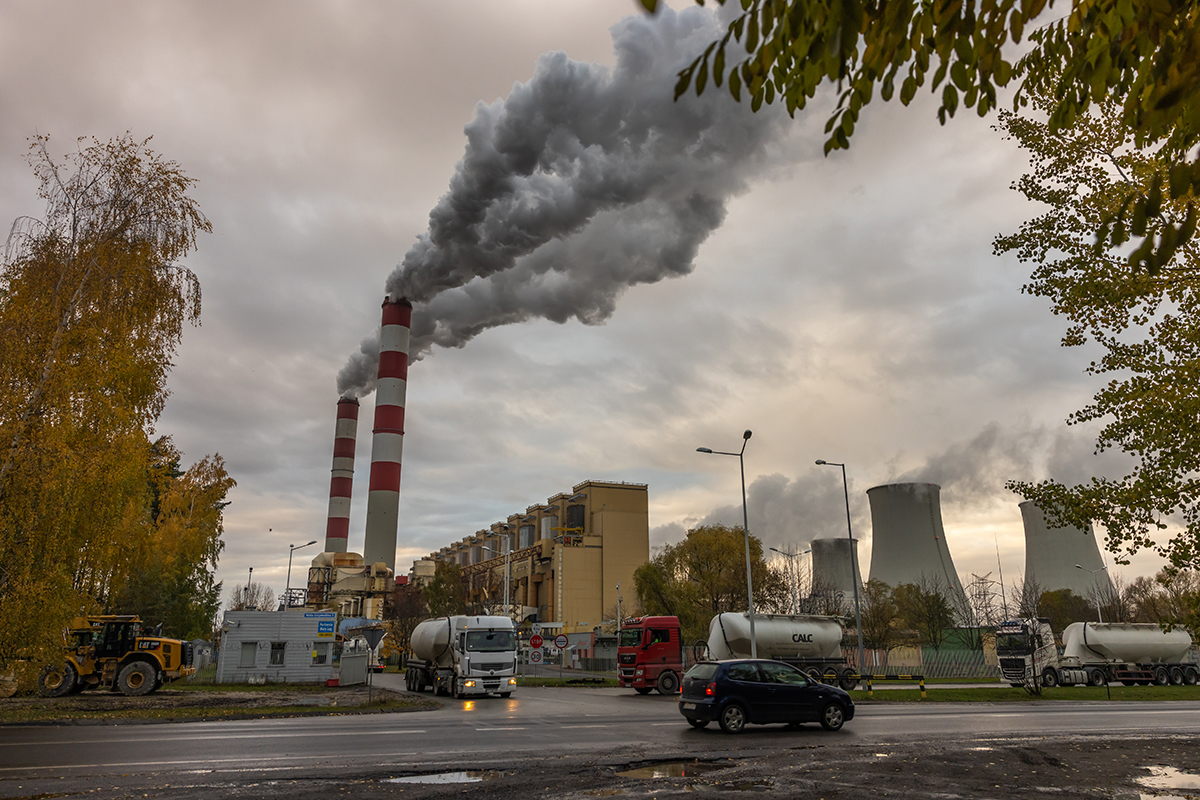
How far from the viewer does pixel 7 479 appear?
1506 cm

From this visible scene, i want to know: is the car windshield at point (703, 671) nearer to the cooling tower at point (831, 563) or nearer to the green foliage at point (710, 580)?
the green foliage at point (710, 580)

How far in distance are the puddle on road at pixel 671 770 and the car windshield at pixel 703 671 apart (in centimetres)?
481

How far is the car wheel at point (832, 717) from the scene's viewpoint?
16.1 m

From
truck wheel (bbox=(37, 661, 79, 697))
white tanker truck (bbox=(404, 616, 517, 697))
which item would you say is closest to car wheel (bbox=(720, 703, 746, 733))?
white tanker truck (bbox=(404, 616, 517, 697))

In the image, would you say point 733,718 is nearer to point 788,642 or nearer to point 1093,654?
point 788,642

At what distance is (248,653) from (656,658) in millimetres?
22010

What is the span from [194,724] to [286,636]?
2211cm

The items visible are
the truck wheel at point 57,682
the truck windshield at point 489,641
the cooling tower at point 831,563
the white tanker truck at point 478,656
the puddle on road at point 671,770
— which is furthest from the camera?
the cooling tower at point 831,563

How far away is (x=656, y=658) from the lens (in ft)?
98.7

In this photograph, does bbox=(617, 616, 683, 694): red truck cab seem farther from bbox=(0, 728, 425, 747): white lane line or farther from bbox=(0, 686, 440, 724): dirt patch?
bbox=(0, 728, 425, 747): white lane line

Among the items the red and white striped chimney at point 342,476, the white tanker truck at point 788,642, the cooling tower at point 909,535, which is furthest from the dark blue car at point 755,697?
the red and white striped chimney at point 342,476

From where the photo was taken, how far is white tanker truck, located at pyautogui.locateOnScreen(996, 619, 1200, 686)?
3769cm

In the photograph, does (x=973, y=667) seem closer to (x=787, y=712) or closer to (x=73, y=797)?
(x=787, y=712)

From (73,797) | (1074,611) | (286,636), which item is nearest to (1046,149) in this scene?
(73,797)
